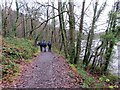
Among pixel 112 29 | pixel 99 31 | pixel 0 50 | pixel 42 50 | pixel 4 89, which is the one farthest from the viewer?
pixel 42 50

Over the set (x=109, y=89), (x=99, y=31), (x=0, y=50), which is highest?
(x=99, y=31)

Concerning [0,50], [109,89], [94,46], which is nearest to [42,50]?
[94,46]

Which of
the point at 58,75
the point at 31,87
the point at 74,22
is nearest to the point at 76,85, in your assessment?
the point at 58,75

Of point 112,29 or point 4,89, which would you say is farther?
point 112,29

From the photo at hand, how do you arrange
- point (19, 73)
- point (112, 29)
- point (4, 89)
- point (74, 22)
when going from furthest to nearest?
point (112, 29) < point (74, 22) < point (19, 73) < point (4, 89)

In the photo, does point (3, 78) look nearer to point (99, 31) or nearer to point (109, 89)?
point (109, 89)

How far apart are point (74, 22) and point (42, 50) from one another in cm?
1100

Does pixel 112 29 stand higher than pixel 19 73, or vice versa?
pixel 112 29

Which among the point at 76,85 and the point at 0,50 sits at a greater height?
the point at 0,50

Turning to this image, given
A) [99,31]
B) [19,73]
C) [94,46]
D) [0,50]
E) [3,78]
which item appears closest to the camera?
[3,78]

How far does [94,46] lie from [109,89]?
382 inches

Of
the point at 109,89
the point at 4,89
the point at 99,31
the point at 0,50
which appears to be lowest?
the point at 109,89

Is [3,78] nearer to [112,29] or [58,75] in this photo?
[58,75]

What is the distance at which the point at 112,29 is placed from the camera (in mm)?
18062
